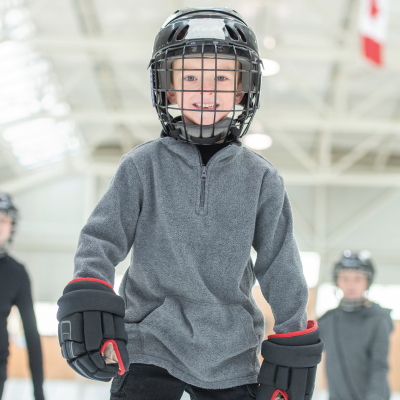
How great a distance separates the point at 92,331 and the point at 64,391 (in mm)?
7240

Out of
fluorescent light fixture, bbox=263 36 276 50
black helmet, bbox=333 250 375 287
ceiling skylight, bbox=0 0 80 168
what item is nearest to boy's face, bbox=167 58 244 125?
black helmet, bbox=333 250 375 287

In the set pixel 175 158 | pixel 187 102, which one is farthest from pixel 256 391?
pixel 187 102

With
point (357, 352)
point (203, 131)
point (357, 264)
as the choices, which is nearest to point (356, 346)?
point (357, 352)

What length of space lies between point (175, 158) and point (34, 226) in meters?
14.0

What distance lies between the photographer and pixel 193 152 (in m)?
1.49

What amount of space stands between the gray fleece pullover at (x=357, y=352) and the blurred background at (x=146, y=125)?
221cm

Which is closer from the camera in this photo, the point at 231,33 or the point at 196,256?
the point at 196,256

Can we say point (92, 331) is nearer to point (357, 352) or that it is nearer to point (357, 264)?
point (357, 352)

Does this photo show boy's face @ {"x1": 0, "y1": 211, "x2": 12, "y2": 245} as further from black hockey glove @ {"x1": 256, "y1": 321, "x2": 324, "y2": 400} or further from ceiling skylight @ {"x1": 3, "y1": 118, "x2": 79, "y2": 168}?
ceiling skylight @ {"x1": 3, "y1": 118, "x2": 79, "y2": 168}

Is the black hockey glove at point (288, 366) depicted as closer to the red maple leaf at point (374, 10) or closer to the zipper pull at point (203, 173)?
the zipper pull at point (203, 173)

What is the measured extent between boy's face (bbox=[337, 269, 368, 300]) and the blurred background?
1.82 meters

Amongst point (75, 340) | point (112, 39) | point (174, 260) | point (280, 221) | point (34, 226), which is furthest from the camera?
point (34, 226)

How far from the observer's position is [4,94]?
10906 millimetres

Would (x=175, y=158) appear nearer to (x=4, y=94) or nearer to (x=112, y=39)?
(x=112, y=39)
